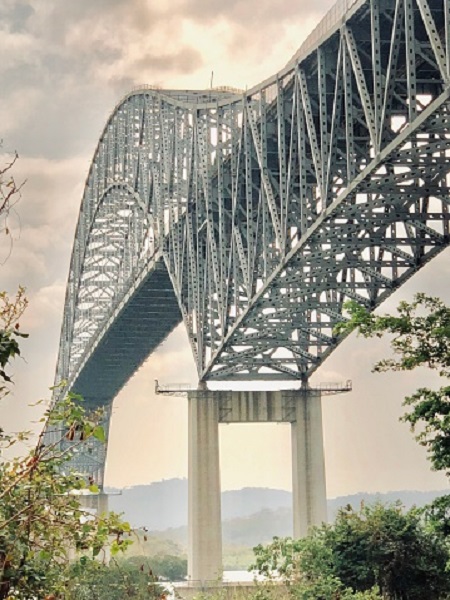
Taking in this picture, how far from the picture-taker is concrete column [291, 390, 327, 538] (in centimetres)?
4731

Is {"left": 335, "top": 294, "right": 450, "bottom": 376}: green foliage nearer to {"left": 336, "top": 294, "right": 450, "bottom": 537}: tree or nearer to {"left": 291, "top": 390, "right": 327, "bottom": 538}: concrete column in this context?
{"left": 336, "top": 294, "right": 450, "bottom": 537}: tree

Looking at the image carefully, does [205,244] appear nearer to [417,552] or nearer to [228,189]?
[228,189]

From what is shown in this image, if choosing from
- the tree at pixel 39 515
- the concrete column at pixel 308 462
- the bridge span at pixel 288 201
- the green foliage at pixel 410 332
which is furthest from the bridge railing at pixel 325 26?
the tree at pixel 39 515

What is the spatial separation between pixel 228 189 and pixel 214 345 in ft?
22.6

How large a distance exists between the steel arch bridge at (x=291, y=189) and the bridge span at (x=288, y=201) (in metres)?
0.07

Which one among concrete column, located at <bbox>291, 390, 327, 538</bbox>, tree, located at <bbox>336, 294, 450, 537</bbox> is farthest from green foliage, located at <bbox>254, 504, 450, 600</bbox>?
concrete column, located at <bbox>291, 390, 327, 538</bbox>

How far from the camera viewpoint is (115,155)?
239ft

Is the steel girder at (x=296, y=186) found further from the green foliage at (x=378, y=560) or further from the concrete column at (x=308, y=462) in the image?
the green foliage at (x=378, y=560)

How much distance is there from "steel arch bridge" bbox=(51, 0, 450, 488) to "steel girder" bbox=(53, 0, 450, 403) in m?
0.07

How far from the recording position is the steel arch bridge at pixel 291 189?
26.4 m

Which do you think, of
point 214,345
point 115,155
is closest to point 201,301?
point 214,345

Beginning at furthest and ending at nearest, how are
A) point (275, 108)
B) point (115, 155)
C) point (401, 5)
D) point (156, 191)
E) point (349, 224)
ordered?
point (115, 155) < point (156, 191) < point (275, 108) < point (349, 224) < point (401, 5)

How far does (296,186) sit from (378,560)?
40.3ft

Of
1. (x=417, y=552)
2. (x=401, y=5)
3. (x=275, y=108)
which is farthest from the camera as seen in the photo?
(x=275, y=108)
